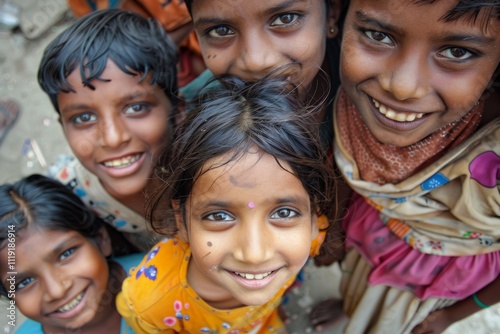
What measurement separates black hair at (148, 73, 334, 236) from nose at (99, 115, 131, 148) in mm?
213

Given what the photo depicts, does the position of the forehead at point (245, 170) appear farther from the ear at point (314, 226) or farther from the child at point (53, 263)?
the child at point (53, 263)

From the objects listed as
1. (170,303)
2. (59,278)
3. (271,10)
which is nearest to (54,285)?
(59,278)

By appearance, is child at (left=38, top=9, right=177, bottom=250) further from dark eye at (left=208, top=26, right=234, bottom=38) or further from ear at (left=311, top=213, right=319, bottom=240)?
ear at (left=311, top=213, right=319, bottom=240)

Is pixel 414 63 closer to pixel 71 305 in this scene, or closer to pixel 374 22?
pixel 374 22

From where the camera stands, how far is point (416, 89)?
1.04 m

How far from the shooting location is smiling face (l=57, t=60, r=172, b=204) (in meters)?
1.36

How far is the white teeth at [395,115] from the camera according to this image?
3.66 ft

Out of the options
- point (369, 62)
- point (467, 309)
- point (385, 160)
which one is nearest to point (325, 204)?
point (385, 160)

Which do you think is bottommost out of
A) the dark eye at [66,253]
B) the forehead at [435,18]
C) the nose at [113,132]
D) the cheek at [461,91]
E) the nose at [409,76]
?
the dark eye at [66,253]

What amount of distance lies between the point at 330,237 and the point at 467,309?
1.45 feet

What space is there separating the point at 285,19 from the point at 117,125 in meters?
0.57

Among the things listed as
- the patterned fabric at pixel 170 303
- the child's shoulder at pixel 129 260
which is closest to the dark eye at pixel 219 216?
the patterned fabric at pixel 170 303

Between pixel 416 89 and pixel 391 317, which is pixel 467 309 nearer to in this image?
pixel 391 317

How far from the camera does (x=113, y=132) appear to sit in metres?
1.36
